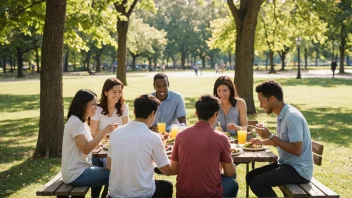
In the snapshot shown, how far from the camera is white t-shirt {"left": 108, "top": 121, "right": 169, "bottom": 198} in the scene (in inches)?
151

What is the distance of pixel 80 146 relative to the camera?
175 inches

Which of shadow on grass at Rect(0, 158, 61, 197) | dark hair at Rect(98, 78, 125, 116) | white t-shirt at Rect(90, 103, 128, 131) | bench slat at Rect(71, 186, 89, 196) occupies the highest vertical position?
dark hair at Rect(98, 78, 125, 116)

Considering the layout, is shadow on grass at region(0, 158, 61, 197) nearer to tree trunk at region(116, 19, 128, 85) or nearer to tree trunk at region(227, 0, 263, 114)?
tree trunk at region(227, 0, 263, 114)

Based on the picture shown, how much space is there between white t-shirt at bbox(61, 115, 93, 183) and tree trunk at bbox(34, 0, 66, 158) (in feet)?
13.4

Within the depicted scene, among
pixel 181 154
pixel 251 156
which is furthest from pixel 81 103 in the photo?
pixel 251 156

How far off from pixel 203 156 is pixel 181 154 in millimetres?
237

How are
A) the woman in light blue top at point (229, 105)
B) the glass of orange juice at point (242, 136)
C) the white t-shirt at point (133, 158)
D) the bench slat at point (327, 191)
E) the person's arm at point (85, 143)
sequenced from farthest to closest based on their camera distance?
the woman in light blue top at point (229, 105)
the glass of orange juice at point (242, 136)
the person's arm at point (85, 143)
the bench slat at point (327, 191)
the white t-shirt at point (133, 158)

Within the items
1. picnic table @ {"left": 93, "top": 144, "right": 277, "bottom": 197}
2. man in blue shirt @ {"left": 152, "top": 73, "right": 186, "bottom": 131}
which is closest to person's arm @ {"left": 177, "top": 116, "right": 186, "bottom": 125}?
man in blue shirt @ {"left": 152, "top": 73, "right": 186, "bottom": 131}

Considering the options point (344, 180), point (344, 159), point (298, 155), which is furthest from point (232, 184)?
point (344, 159)

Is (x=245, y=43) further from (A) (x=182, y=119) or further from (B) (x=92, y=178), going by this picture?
(B) (x=92, y=178)

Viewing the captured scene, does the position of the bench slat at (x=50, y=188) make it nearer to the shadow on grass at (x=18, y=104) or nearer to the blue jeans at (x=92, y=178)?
the blue jeans at (x=92, y=178)

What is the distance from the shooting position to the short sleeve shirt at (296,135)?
4426 millimetres

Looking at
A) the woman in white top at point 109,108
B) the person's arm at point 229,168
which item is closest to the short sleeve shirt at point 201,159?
the person's arm at point 229,168

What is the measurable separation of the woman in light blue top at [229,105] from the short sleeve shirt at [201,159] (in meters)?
2.50
